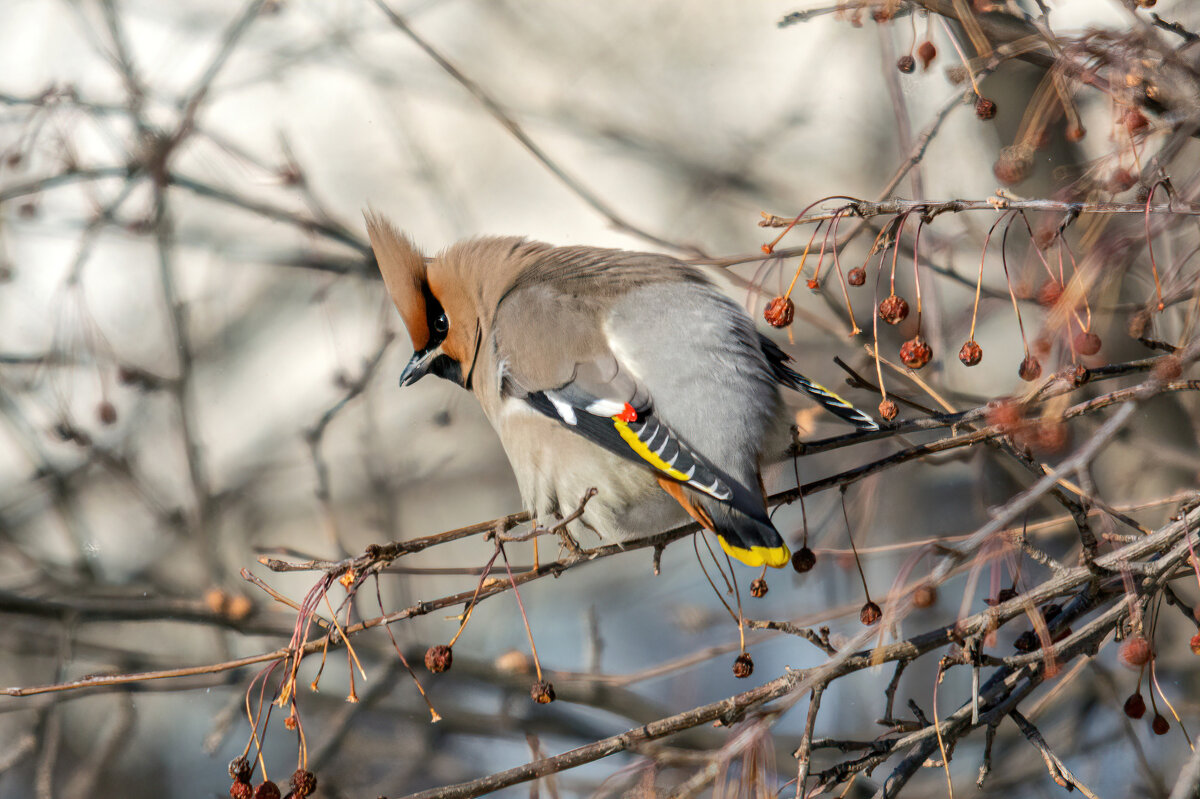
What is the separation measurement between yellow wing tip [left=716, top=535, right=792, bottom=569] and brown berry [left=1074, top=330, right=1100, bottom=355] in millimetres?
444

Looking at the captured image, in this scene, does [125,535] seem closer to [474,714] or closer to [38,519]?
[38,519]

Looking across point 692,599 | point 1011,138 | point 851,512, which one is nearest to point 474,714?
point 692,599

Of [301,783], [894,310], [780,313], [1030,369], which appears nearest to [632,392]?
[780,313]

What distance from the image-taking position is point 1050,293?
4.37 feet

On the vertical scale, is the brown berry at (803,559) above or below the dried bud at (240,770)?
below

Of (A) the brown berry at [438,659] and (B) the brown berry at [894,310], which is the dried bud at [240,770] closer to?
(A) the brown berry at [438,659]

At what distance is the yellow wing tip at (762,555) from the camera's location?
52.2 inches

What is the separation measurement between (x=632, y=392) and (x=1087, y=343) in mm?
664

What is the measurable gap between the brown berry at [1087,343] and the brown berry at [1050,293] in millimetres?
60

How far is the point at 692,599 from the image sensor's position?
2.71 meters

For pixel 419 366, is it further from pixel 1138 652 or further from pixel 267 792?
pixel 1138 652

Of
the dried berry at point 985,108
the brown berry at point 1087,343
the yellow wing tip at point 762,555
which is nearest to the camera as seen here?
the brown berry at point 1087,343

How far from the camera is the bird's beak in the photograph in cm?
205

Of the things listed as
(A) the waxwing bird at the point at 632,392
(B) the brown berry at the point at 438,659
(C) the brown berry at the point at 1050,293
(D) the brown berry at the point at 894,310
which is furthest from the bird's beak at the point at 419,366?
(C) the brown berry at the point at 1050,293
